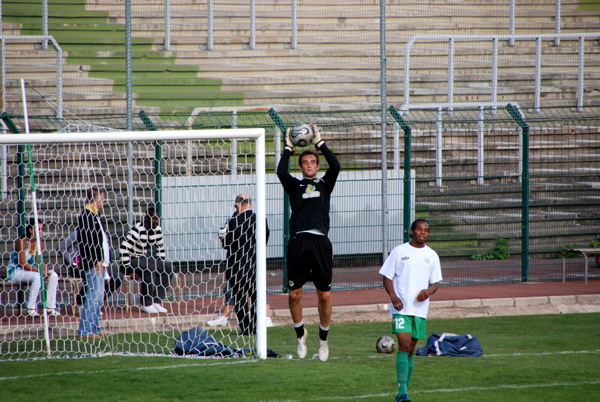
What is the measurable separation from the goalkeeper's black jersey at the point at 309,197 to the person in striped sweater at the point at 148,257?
3.11 m

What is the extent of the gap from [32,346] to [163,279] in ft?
7.44

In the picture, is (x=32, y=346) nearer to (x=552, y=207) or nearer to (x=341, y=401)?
(x=341, y=401)

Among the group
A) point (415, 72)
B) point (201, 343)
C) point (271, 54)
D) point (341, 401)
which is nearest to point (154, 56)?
point (271, 54)

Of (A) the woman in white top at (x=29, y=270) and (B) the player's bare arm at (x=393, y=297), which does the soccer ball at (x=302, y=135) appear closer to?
(B) the player's bare arm at (x=393, y=297)

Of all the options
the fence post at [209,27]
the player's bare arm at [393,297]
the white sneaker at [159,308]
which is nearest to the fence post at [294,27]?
the fence post at [209,27]

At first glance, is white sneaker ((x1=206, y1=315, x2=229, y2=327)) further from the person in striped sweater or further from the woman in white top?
the woman in white top

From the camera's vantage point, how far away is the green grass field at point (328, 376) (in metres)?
5.66

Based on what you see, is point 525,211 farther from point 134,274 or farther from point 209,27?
point 209,27

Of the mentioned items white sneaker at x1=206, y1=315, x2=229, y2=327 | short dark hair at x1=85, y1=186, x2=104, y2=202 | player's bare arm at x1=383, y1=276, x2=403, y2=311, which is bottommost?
white sneaker at x1=206, y1=315, x2=229, y2=327

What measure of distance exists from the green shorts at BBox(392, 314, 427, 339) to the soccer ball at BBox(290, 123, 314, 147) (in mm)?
2139

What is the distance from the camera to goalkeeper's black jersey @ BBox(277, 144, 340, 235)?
676 centimetres

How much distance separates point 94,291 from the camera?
826 cm

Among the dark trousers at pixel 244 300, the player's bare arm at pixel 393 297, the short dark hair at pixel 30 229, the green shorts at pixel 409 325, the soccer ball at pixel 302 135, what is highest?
the soccer ball at pixel 302 135

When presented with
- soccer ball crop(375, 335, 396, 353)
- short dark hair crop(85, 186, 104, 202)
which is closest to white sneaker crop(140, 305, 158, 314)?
short dark hair crop(85, 186, 104, 202)
